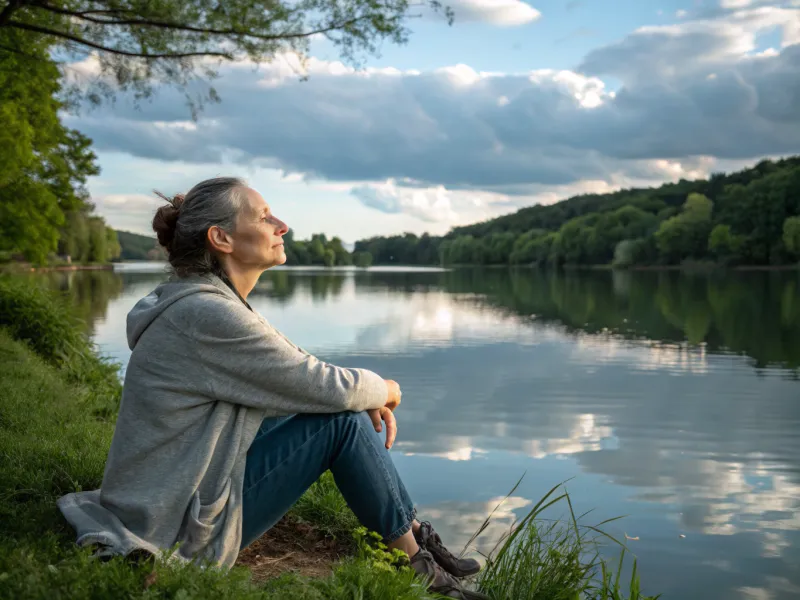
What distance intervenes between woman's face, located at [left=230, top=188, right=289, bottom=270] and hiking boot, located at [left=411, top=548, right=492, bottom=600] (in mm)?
1240

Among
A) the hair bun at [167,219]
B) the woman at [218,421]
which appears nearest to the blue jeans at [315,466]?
the woman at [218,421]

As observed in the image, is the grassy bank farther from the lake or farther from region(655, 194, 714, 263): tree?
region(655, 194, 714, 263): tree

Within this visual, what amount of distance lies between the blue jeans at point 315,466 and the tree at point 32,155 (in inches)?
286

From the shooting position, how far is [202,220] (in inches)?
109

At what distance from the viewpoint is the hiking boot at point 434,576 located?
287 cm

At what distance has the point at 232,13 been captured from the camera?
8.00 m

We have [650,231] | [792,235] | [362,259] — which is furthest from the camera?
[362,259]

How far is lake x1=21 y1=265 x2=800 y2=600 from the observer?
497cm

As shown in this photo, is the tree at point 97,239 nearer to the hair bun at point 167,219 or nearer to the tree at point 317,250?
the tree at point 317,250

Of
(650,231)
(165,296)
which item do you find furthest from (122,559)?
(650,231)

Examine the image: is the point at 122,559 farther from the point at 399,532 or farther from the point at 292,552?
the point at 292,552

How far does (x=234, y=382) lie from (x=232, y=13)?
6.44 metres

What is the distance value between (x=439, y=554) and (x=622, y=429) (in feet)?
17.6

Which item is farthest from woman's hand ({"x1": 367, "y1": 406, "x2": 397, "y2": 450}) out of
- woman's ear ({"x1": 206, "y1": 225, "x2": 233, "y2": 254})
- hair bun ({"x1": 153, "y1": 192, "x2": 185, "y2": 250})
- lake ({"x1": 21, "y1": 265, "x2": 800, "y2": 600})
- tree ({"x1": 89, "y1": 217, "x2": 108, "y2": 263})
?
tree ({"x1": 89, "y1": 217, "x2": 108, "y2": 263})
